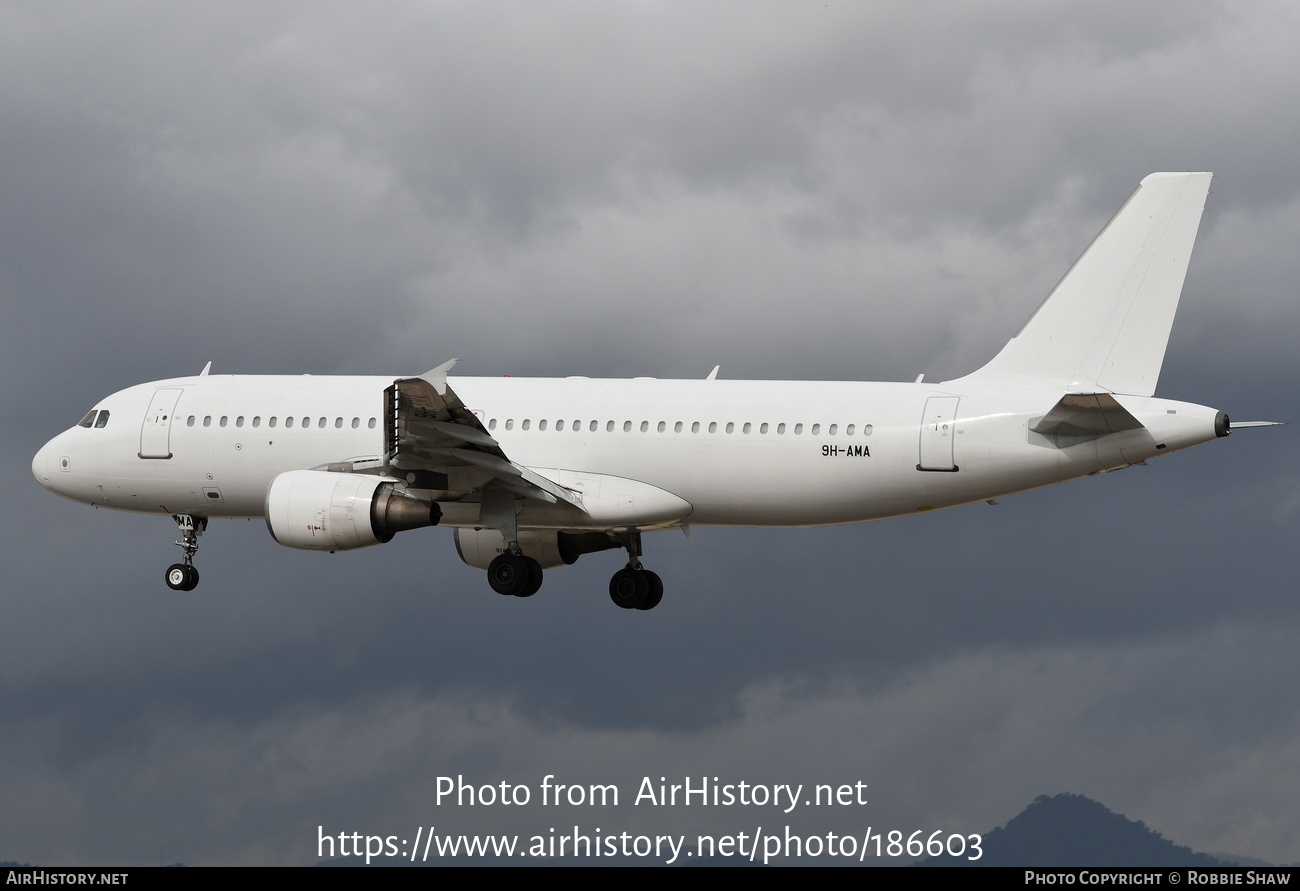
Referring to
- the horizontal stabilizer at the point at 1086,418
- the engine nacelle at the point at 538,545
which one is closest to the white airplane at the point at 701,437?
the horizontal stabilizer at the point at 1086,418

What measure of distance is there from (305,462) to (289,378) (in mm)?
2724

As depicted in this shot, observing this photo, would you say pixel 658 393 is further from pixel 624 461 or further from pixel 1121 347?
pixel 1121 347

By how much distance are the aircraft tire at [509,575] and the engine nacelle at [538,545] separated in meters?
2.19

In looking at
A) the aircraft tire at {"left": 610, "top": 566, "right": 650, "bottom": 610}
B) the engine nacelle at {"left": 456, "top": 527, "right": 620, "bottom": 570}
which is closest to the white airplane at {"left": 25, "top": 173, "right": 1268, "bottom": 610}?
the engine nacelle at {"left": 456, "top": 527, "right": 620, "bottom": 570}

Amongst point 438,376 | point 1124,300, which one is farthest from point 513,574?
point 1124,300

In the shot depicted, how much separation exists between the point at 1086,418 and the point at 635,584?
12.2 m

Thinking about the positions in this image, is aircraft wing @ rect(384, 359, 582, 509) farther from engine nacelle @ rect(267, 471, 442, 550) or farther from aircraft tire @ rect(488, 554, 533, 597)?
aircraft tire @ rect(488, 554, 533, 597)

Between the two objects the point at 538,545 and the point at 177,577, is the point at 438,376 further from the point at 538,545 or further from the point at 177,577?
the point at 177,577

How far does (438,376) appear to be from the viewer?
2986 centimetres

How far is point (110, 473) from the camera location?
37.7 meters

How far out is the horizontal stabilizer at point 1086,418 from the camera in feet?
101

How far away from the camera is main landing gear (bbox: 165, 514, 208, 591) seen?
3800 centimetres

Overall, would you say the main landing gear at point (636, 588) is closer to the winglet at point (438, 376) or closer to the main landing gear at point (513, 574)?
the main landing gear at point (513, 574)

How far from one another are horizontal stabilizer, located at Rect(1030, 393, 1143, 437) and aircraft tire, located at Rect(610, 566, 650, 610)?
35.9ft
